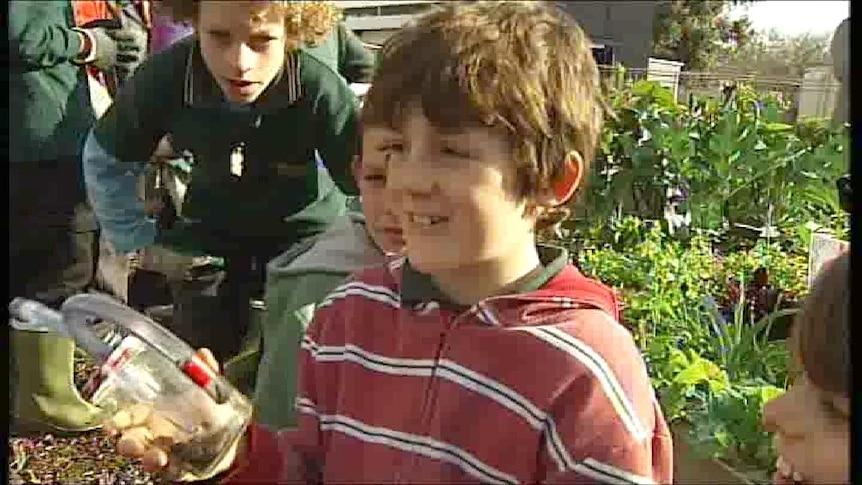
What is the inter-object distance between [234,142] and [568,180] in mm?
420

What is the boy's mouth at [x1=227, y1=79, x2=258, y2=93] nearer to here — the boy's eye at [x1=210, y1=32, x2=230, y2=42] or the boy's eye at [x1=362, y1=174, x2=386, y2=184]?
the boy's eye at [x1=210, y1=32, x2=230, y2=42]

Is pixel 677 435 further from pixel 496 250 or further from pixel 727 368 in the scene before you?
pixel 496 250

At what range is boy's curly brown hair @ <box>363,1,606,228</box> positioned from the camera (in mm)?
1101

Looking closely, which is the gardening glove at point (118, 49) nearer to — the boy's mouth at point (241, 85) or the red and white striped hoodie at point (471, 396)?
the boy's mouth at point (241, 85)

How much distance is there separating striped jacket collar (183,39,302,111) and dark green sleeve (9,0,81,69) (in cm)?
25

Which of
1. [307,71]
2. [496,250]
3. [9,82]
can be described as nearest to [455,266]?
[496,250]

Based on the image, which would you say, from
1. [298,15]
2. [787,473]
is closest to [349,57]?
[298,15]

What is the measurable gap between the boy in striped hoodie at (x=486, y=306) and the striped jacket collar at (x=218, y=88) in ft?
0.64

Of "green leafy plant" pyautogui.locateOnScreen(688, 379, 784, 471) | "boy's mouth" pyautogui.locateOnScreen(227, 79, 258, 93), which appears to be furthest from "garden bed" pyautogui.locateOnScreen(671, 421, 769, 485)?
"boy's mouth" pyautogui.locateOnScreen(227, 79, 258, 93)

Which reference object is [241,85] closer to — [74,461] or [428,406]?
[428,406]

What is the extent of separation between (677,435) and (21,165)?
1.08 meters

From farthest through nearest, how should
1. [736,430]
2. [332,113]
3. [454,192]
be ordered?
[736,430]
[332,113]
[454,192]

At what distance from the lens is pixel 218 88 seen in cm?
137

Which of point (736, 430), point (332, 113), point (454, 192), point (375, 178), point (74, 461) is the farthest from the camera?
point (74, 461)
